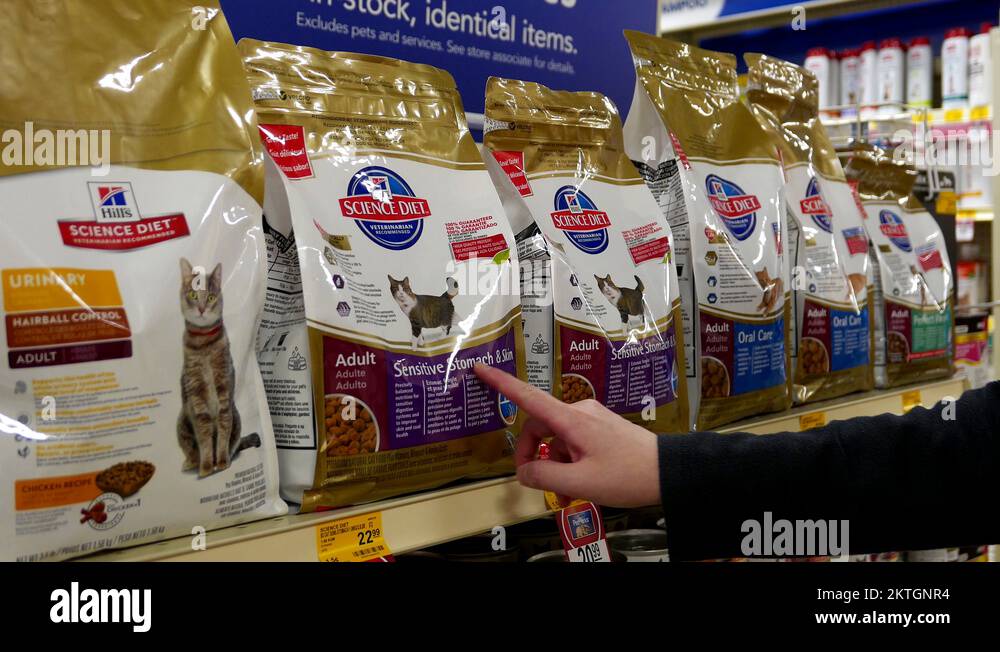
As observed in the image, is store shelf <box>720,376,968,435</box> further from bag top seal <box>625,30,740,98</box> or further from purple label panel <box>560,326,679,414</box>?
bag top seal <box>625,30,740,98</box>

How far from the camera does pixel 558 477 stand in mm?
924

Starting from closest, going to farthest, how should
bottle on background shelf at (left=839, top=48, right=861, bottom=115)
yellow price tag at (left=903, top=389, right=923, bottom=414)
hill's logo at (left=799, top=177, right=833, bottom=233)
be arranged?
1. hill's logo at (left=799, top=177, right=833, bottom=233)
2. yellow price tag at (left=903, top=389, right=923, bottom=414)
3. bottle on background shelf at (left=839, top=48, right=861, bottom=115)

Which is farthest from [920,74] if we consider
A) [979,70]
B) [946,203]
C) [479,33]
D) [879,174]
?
[479,33]

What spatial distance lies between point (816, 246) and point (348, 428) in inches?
42.6

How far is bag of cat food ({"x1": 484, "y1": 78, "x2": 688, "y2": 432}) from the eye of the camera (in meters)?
1.18

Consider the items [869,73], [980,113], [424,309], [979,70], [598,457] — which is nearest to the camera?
[598,457]

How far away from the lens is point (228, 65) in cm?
94

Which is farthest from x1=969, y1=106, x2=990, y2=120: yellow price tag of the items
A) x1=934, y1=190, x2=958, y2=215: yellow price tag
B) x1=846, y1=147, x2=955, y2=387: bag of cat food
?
x1=846, y1=147, x2=955, y2=387: bag of cat food

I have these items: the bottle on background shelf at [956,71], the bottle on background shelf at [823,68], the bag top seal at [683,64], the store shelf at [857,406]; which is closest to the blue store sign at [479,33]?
the bag top seal at [683,64]

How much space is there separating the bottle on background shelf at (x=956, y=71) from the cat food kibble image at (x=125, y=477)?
409 centimetres

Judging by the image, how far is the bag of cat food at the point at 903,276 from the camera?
5.97 ft

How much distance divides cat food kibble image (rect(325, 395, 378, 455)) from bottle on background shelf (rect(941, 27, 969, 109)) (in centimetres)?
386

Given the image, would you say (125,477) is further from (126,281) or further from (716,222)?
(716,222)

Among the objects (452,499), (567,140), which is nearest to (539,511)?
(452,499)
